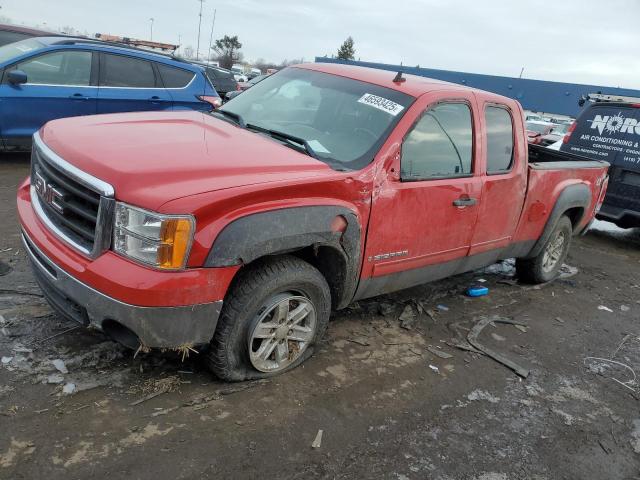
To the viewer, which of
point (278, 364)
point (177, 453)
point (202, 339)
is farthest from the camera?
point (278, 364)

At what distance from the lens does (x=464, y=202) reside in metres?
4.00

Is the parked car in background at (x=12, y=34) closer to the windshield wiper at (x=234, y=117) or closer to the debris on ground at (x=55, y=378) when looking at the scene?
the windshield wiper at (x=234, y=117)

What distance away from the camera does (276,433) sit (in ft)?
9.31

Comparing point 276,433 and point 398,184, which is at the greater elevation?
point 398,184

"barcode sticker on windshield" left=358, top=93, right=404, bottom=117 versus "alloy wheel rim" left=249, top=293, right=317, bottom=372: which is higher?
"barcode sticker on windshield" left=358, top=93, right=404, bottom=117

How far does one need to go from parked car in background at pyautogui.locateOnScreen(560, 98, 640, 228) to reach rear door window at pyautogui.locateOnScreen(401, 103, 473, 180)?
4.59m

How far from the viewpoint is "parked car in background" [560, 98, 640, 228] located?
7.46 meters

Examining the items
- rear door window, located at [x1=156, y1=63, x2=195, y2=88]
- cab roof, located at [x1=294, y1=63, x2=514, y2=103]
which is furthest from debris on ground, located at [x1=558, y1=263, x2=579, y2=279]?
rear door window, located at [x1=156, y1=63, x2=195, y2=88]

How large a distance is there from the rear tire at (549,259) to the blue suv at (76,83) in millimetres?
5465

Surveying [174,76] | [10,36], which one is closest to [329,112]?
[174,76]

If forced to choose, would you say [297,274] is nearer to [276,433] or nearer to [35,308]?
[276,433]

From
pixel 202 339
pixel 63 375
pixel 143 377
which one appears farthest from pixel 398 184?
pixel 63 375

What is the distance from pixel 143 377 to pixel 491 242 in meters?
2.99

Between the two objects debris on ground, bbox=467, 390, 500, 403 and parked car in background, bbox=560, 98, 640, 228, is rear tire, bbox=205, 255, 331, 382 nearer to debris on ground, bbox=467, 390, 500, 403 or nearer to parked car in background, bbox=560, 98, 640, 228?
debris on ground, bbox=467, 390, 500, 403
